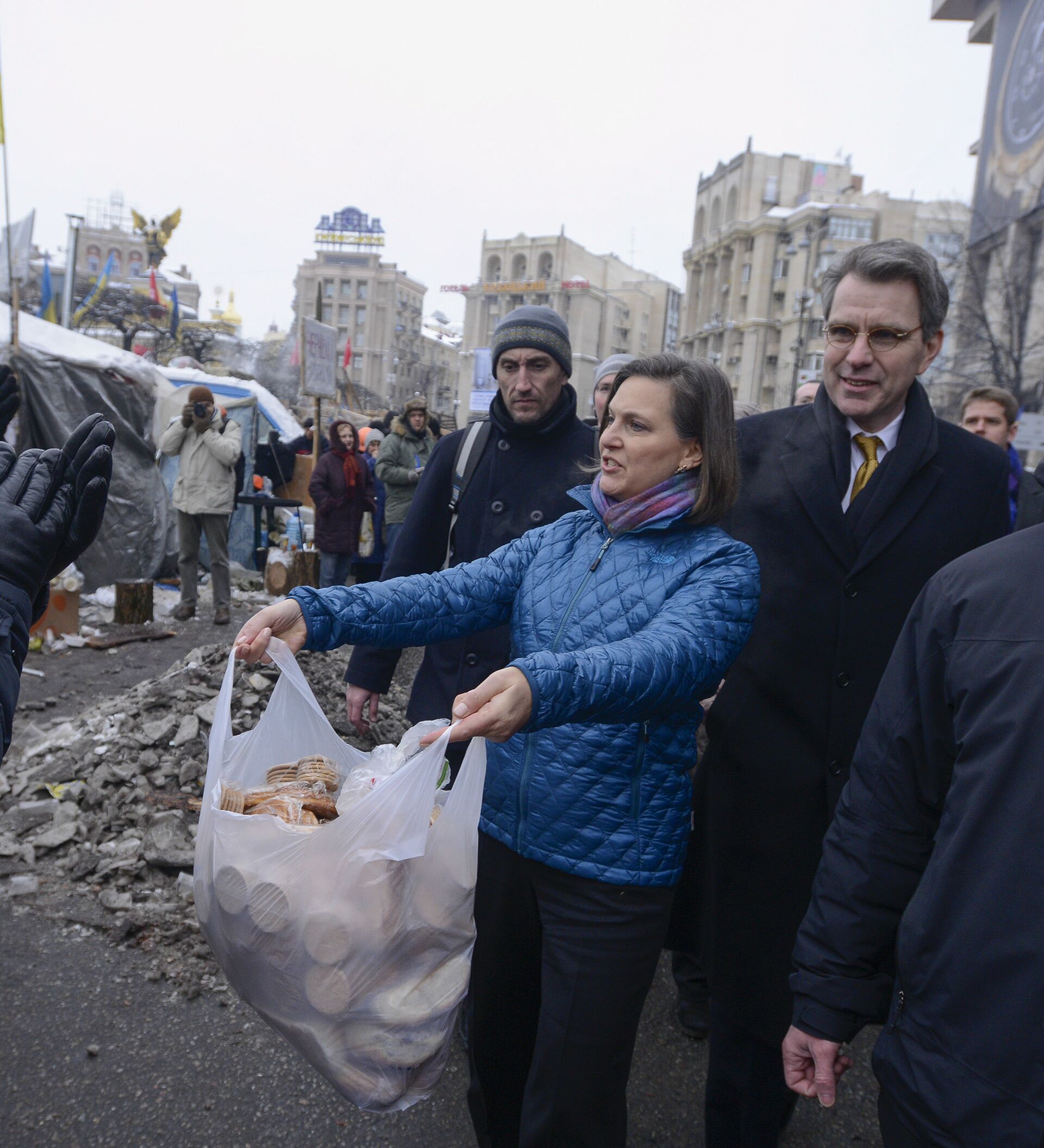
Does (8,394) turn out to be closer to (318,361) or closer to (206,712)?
(206,712)

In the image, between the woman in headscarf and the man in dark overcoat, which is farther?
the woman in headscarf

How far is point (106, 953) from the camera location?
317 cm

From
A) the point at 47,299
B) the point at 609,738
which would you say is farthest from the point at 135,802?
the point at 47,299

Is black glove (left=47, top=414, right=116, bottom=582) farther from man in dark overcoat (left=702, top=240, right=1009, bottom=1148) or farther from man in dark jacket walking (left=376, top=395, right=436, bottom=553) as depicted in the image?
man in dark jacket walking (left=376, top=395, right=436, bottom=553)

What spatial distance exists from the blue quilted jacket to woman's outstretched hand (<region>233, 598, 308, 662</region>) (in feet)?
0.09

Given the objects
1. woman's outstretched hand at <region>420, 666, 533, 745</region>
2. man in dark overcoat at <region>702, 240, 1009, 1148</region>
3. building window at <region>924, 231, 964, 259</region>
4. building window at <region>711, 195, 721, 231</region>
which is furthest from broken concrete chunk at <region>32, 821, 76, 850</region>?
building window at <region>711, 195, 721, 231</region>

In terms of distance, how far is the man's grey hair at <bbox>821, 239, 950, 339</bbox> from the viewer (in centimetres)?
204

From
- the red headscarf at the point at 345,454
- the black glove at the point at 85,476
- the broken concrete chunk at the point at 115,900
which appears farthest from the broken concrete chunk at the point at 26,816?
the red headscarf at the point at 345,454

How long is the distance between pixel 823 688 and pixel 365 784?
110 centimetres

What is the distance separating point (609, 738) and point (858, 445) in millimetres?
1041

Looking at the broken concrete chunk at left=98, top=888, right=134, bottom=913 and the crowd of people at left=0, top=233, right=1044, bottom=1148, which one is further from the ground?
the crowd of people at left=0, top=233, right=1044, bottom=1148

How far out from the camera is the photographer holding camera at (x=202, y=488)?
28.8ft

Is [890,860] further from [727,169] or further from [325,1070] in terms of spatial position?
[727,169]

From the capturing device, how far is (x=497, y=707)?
1.38 meters
